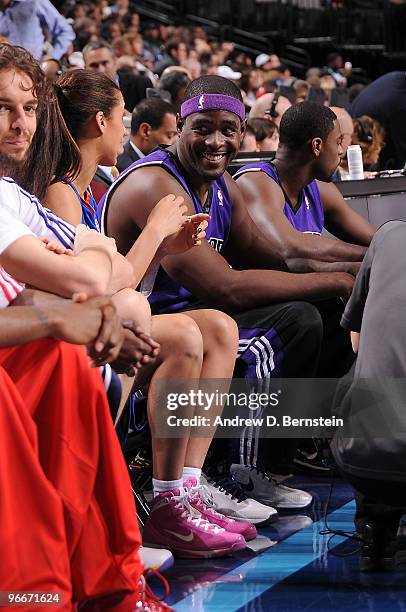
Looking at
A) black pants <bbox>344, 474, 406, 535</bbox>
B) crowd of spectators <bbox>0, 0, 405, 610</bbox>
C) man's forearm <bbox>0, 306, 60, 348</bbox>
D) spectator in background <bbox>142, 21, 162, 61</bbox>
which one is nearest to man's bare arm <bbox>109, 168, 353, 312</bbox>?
crowd of spectators <bbox>0, 0, 405, 610</bbox>

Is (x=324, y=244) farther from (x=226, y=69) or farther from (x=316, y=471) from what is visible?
(x=226, y=69)

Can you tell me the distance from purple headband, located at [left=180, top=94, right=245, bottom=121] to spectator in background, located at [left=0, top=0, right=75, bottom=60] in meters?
4.26

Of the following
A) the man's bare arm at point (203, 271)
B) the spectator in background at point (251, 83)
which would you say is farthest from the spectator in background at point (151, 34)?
the man's bare arm at point (203, 271)

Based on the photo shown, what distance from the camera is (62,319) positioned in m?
2.20

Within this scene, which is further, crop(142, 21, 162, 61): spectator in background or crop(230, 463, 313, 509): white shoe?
crop(142, 21, 162, 61): spectator in background

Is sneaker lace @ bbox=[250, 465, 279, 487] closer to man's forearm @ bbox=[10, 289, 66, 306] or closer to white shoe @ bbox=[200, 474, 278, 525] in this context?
white shoe @ bbox=[200, 474, 278, 525]

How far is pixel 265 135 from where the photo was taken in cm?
675

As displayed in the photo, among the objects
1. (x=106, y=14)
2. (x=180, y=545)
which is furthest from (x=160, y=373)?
(x=106, y=14)

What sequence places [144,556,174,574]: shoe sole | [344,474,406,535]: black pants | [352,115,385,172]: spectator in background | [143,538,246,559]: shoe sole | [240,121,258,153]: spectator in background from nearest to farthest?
[344,474,406,535]: black pants, [144,556,174,574]: shoe sole, [143,538,246,559]: shoe sole, [240,121,258,153]: spectator in background, [352,115,385,172]: spectator in background

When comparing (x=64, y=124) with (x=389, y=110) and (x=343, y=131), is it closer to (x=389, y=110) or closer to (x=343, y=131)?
(x=343, y=131)

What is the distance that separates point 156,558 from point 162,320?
66 centimetres

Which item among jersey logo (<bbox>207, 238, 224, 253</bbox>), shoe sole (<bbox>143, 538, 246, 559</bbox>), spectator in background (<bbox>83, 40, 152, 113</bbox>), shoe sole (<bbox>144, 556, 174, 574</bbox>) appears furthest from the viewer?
spectator in background (<bbox>83, 40, 152, 113</bbox>)

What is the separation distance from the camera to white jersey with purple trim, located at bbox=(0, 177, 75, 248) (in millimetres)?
2539

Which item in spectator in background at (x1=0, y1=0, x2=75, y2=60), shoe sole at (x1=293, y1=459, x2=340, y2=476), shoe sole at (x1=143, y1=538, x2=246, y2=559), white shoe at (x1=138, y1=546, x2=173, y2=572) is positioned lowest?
shoe sole at (x1=293, y1=459, x2=340, y2=476)
